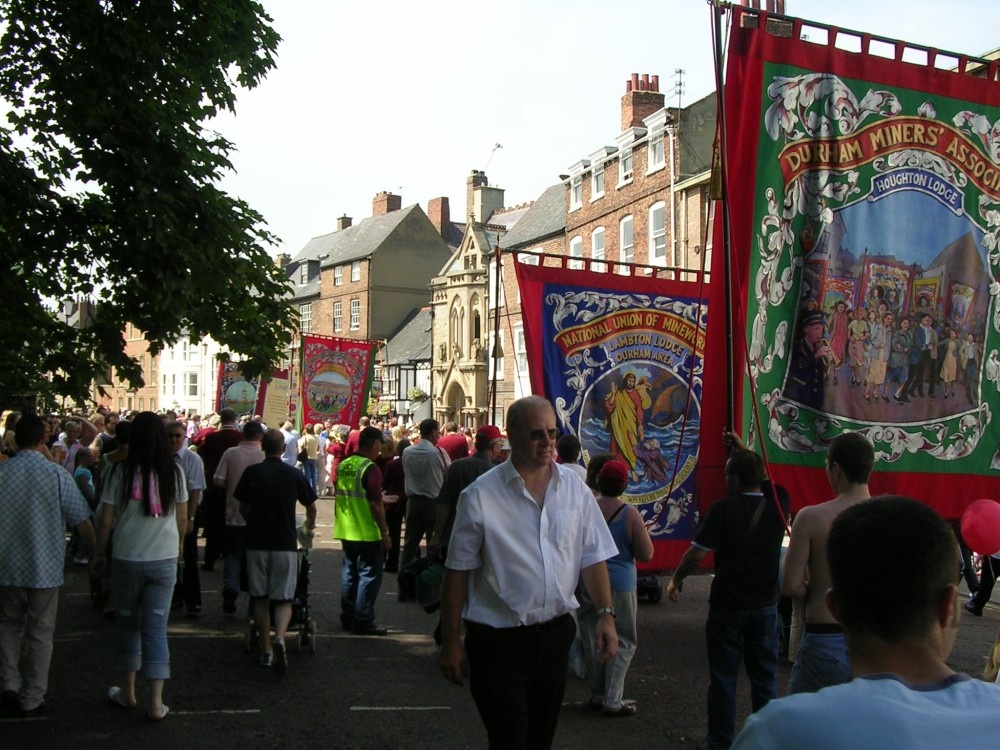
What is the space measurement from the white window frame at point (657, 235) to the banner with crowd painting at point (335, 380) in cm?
1522

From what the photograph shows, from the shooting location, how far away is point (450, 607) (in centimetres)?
441

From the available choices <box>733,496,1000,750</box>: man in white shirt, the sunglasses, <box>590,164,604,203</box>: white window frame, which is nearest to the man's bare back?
the sunglasses

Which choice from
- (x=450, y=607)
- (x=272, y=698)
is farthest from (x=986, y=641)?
(x=450, y=607)

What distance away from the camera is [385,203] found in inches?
2773

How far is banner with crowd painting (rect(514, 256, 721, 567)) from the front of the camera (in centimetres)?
1006

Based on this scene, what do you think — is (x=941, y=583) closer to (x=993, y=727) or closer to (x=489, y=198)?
(x=993, y=727)

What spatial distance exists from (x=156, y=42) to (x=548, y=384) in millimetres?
5807

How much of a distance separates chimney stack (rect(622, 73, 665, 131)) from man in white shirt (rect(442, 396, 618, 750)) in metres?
34.6

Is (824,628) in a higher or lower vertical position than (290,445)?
lower

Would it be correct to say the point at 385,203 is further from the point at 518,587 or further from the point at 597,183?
the point at 518,587

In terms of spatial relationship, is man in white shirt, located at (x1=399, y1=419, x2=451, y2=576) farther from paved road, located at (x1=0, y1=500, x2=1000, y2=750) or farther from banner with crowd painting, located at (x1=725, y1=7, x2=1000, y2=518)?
banner with crowd painting, located at (x1=725, y1=7, x2=1000, y2=518)

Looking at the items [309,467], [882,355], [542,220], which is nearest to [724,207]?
[882,355]

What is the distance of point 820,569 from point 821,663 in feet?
1.50

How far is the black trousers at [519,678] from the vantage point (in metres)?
4.28
